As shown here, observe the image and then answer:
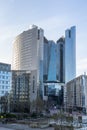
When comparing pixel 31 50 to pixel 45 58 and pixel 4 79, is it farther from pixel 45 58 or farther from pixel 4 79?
pixel 4 79

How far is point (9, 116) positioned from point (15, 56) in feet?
338

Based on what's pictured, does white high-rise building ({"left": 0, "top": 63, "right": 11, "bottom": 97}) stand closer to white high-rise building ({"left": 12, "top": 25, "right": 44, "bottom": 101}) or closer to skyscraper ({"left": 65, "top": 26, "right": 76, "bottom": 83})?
white high-rise building ({"left": 12, "top": 25, "right": 44, "bottom": 101})

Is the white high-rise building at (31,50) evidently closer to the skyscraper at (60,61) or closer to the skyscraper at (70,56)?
the skyscraper at (60,61)

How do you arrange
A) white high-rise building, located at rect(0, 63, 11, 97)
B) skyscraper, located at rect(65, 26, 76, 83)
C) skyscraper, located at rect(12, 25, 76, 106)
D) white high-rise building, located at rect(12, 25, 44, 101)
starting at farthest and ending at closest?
1. skyscraper, located at rect(65, 26, 76, 83)
2. skyscraper, located at rect(12, 25, 76, 106)
3. white high-rise building, located at rect(12, 25, 44, 101)
4. white high-rise building, located at rect(0, 63, 11, 97)

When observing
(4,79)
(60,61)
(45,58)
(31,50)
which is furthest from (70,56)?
(4,79)

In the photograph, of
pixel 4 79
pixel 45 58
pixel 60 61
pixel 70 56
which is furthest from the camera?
pixel 70 56

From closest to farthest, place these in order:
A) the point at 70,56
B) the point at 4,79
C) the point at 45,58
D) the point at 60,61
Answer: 1. the point at 4,79
2. the point at 45,58
3. the point at 60,61
4. the point at 70,56

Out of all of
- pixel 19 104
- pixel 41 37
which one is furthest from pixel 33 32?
pixel 19 104

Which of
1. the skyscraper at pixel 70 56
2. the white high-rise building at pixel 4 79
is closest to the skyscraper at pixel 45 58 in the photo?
the skyscraper at pixel 70 56

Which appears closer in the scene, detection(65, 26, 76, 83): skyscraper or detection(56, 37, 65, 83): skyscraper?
detection(56, 37, 65, 83): skyscraper

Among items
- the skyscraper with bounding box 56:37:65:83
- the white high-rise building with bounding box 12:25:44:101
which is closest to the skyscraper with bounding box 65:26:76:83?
the skyscraper with bounding box 56:37:65:83

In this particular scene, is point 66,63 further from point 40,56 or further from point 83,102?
point 83,102

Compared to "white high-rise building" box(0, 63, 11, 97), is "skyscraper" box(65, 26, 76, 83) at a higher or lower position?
higher

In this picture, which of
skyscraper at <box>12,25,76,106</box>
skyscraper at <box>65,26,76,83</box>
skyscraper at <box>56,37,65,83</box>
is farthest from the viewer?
skyscraper at <box>65,26,76,83</box>
